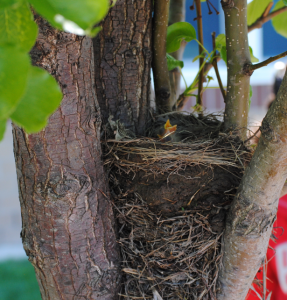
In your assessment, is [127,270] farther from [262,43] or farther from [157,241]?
[262,43]

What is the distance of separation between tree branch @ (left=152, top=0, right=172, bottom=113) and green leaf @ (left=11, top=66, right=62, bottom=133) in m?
0.65

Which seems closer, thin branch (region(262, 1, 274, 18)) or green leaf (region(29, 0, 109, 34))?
green leaf (region(29, 0, 109, 34))

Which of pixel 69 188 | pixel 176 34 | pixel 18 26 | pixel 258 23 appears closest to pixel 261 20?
pixel 258 23

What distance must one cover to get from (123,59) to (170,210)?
1.26ft

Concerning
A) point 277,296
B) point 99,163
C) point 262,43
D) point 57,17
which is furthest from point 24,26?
point 262,43

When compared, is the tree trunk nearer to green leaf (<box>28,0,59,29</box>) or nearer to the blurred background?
green leaf (<box>28,0,59,29</box>)

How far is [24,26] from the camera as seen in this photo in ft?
0.64

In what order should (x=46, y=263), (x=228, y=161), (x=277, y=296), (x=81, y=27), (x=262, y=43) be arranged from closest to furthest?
1. (x=81, y=27)
2. (x=46, y=263)
3. (x=228, y=161)
4. (x=277, y=296)
5. (x=262, y=43)

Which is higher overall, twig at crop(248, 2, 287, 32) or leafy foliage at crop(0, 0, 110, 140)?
twig at crop(248, 2, 287, 32)

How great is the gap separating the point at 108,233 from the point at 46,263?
0.14 meters

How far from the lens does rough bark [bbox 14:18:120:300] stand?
53 cm

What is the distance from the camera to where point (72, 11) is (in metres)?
0.17

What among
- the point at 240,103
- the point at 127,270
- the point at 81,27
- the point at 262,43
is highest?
the point at 262,43

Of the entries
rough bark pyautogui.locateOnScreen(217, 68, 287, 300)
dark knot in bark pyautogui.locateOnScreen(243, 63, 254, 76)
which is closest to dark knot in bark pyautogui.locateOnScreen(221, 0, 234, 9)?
dark knot in bark pyautogui.locateOnScreen(243, 63, 254, 76)
